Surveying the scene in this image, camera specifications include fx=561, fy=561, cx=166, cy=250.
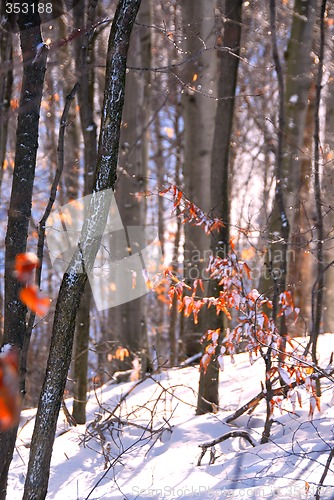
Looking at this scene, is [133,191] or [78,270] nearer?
[78,270]

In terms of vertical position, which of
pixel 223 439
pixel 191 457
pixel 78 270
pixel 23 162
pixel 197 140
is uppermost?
pixel 197 140

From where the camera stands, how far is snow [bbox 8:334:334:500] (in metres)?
3.78

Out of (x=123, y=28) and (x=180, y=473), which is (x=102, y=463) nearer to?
(x=180, y=473)

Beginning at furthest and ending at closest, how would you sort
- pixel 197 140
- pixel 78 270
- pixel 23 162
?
pixel 197 140 → pixel 23 162 → pixel 78 270

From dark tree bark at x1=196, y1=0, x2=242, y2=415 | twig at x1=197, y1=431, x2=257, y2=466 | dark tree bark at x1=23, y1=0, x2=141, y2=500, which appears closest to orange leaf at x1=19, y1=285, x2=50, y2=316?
dark tree bark at x1=23, y1=0, x2=141, y2=500

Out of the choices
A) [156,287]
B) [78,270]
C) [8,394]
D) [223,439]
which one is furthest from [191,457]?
[8,394]

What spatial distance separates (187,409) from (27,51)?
388cm

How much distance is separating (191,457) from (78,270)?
1998 millimetres

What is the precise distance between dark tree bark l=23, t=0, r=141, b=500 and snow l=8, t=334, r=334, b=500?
78cm

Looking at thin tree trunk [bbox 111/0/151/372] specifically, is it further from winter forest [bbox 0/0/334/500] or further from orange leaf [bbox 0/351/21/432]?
orange leaf [bbox 0/351/21/432]

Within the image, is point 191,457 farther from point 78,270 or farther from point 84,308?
point 84,308

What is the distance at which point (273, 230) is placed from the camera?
714cm

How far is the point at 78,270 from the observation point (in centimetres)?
364

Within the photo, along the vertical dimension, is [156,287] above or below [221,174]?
below
